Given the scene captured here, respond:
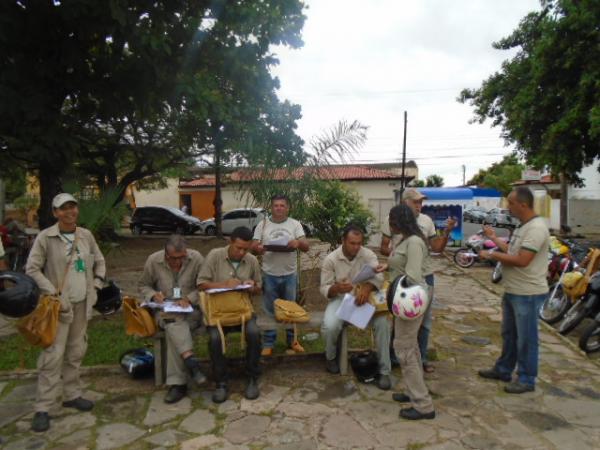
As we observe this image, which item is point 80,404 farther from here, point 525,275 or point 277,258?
point 525,275

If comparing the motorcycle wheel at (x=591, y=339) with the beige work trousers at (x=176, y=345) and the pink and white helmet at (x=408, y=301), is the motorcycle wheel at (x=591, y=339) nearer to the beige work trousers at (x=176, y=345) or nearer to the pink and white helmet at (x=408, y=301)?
the pink and white helmet at (x=408, y=301)

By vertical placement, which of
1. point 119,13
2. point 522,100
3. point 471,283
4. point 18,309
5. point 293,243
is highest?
point 522,100

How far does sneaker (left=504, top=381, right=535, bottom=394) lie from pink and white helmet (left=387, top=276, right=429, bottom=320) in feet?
4.45

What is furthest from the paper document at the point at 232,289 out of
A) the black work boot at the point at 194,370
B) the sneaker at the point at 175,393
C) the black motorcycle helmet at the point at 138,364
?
the black motorcycle helmet at the point at 138,364

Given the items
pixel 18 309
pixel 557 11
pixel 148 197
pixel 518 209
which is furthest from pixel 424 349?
pixel 148 197

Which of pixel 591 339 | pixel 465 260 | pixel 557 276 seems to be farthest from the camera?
pixel 465 260

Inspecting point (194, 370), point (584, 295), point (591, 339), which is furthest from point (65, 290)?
point (584, 295)

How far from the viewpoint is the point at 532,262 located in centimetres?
384

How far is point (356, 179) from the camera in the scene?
30641 mm

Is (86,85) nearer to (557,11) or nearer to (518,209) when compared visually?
(518,209)

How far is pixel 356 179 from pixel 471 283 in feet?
70.4

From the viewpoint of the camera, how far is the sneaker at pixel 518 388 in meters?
4.00

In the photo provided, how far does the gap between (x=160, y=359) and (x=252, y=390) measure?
2.98 ft

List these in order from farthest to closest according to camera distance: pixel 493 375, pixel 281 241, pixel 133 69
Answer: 1. pixel 133 69
2. pixel 281 241
3. pixel 493 375
